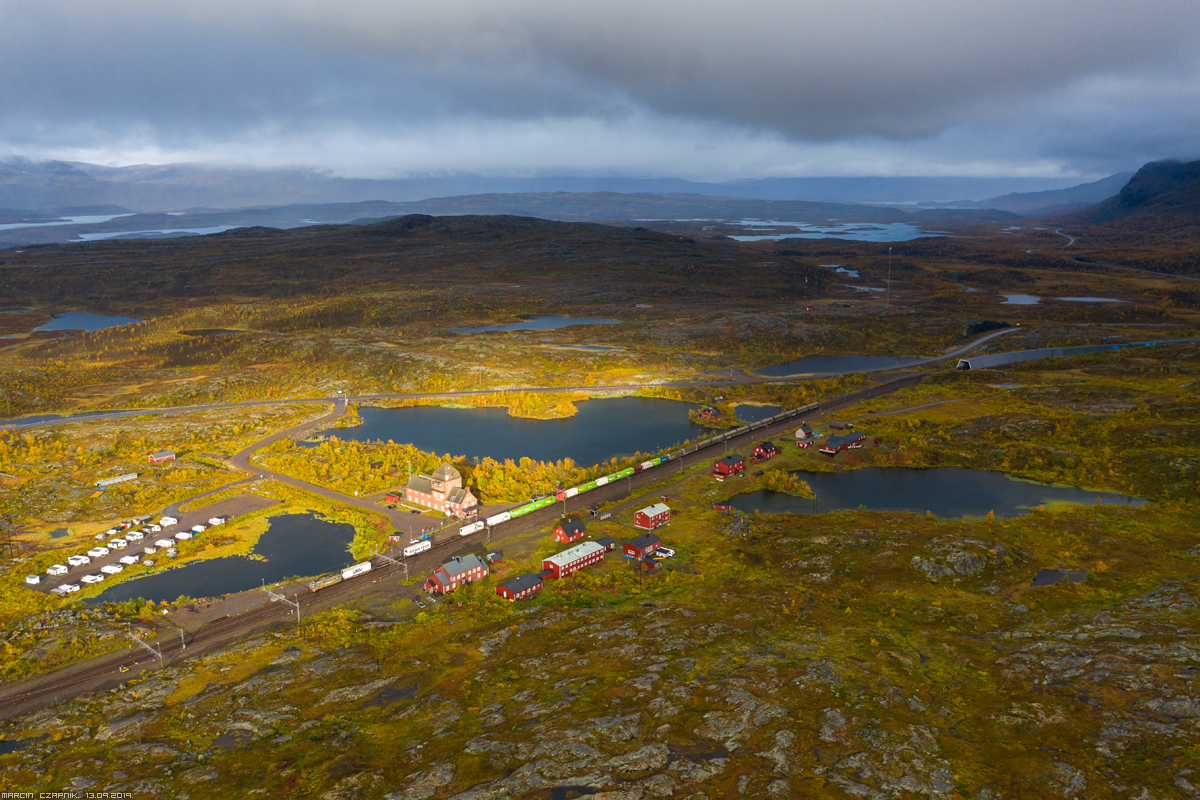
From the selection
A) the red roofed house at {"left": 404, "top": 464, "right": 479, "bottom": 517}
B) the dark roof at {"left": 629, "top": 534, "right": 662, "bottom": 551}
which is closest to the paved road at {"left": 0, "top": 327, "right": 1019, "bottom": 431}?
the red roofed house at {"left": 404, "top": 464, "right": 479, "bottom": 517}

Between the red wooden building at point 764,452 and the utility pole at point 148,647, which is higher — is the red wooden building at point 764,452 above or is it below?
above

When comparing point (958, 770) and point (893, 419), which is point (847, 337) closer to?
point (893, 419)

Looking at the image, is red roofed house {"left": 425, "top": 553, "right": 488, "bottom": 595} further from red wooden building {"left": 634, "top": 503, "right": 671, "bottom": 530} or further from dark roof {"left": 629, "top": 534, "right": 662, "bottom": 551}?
red wooden building {"left": 634, "top": 503, "right": 671, "bottom": 530}

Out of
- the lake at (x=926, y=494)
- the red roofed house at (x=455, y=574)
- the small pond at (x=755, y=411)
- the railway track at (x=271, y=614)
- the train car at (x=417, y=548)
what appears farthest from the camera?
the small pond at (x=755, y=411)

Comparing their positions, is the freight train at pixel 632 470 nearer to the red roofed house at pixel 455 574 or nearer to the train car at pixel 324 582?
the red roofed house at pixel 455 574

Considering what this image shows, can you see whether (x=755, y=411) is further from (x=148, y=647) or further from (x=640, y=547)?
(x=148, y=647)

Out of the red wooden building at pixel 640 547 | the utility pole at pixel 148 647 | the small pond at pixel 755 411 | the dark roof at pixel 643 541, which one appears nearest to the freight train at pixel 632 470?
the small pond at pixel 755 411

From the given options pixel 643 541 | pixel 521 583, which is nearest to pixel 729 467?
pixel 643 541
